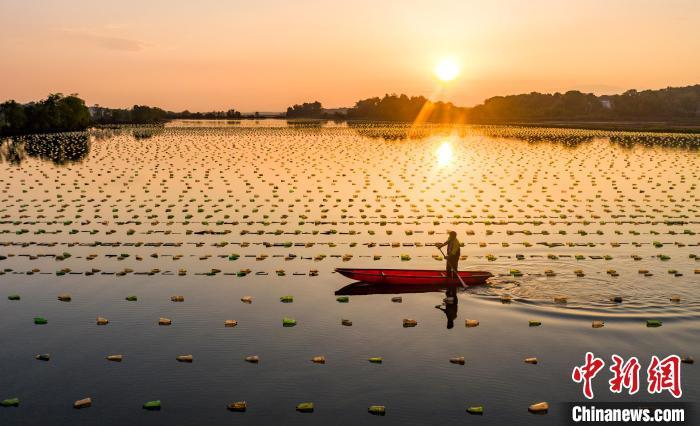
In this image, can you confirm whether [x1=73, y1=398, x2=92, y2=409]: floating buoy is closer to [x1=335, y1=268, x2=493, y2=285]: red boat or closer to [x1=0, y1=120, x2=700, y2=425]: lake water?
[x1=0, y1=120, x2=700, y2=425]: lake water

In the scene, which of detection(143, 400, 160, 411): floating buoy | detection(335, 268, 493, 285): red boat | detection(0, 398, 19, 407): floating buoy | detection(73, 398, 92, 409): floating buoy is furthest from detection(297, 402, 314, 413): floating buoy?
detection(335, 268, 493, 285): red boat

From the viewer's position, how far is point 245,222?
52.8m

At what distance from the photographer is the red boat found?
109ft

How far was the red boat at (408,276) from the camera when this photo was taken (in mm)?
33344

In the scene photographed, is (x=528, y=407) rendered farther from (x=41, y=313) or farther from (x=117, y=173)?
(x=117, y=173)

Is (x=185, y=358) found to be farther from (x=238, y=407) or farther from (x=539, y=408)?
(x=539, y=408)

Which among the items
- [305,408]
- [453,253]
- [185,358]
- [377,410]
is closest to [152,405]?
[185,358]

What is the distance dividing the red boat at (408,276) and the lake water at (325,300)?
0.69m

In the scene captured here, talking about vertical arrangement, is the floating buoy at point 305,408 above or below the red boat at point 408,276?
below

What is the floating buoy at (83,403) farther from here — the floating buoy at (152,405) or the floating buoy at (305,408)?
the floating buoy at (305,408)

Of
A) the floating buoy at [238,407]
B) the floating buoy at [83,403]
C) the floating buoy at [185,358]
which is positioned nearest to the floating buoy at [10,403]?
the floating buoy at [83,403]

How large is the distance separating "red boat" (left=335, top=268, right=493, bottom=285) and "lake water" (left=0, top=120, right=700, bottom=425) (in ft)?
Result: 2.27

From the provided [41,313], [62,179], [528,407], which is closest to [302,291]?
[41,313]

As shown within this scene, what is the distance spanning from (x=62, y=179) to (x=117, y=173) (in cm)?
800
